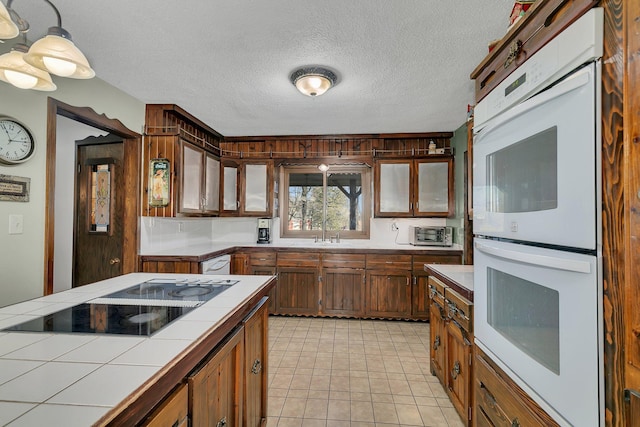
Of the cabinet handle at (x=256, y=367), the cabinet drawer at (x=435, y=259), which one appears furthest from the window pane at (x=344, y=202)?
the cabinet handle at (x=256, y=367)

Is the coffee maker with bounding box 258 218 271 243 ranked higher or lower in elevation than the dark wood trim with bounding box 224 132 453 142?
lower

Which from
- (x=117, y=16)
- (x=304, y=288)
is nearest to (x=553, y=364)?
(x=117, y=16)

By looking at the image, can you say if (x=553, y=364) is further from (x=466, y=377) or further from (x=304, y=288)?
(x=304, y=288)

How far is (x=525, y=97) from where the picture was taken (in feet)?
3.43

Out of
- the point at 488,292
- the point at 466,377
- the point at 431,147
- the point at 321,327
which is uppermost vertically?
the point at 431,147

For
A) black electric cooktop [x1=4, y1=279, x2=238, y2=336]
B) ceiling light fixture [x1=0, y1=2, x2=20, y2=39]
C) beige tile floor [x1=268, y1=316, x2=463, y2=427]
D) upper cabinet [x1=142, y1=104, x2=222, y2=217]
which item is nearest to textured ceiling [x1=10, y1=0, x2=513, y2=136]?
upper cabinet [x1=142, y1=104, x2=222, y2=217]

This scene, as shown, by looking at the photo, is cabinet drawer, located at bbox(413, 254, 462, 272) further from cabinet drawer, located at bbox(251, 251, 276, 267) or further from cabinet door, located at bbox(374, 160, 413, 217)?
cabinet drawer, located at bbox(251, 251, 276, 267)

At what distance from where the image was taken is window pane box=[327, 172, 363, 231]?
14.6 feet

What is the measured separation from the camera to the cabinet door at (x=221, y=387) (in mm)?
947

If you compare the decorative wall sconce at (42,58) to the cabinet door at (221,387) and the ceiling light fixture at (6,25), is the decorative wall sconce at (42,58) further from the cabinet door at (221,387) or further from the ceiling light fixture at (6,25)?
the cabinet door at (221,387)

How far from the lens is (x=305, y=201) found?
4531 mm

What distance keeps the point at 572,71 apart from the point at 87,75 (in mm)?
1812

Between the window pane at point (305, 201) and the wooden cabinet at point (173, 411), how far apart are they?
3.65 meters

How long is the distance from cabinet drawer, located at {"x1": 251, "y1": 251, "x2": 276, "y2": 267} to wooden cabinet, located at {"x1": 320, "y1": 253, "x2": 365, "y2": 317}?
2.18 feet
